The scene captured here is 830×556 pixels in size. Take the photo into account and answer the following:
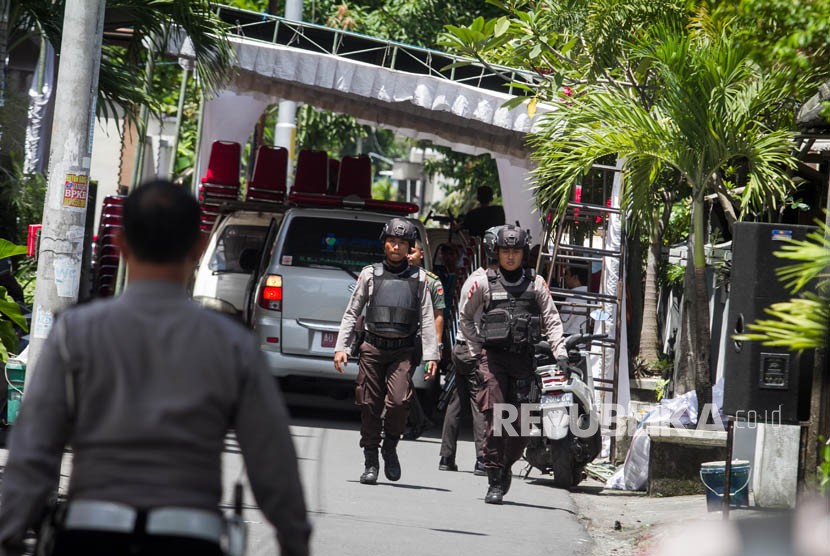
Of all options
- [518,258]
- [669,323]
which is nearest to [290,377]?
[518,258]

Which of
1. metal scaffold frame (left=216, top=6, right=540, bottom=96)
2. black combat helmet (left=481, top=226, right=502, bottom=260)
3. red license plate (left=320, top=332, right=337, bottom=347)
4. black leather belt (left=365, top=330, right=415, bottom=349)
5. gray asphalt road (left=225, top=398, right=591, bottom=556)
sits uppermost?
metal scaffold frame (left=216, top=6, right=540, bottom=96)

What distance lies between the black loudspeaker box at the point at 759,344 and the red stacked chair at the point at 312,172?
1216 centimetres

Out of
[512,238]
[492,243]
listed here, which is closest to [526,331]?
[512,238]

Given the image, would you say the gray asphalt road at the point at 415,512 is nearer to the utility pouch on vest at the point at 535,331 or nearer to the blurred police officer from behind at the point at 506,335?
the blurred police officer from behind at the point at 506,335

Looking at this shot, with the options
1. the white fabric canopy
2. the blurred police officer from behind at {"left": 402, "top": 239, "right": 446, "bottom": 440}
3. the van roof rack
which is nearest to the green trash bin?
the blurred police officer from behind at {"left": 402, "top": 239, "right": 446, "bottom": 440}

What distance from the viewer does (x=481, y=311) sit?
955 centimetres

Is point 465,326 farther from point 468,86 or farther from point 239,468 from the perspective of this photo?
point 468,86

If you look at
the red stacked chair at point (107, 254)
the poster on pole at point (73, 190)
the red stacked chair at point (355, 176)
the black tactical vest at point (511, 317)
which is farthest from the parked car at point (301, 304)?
the red stacked chair at point (107, 254)

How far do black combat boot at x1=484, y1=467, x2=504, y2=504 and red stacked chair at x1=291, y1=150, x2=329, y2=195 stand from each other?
1017cm

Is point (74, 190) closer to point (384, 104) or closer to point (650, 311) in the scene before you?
point (650, 311)

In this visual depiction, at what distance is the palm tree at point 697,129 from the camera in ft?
30.1

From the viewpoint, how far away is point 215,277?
1394 centimetres

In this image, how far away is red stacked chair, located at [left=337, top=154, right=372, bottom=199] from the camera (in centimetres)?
1988

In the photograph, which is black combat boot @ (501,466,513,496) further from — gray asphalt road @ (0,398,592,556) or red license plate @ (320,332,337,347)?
red license plate @ (320,332,337,347)
